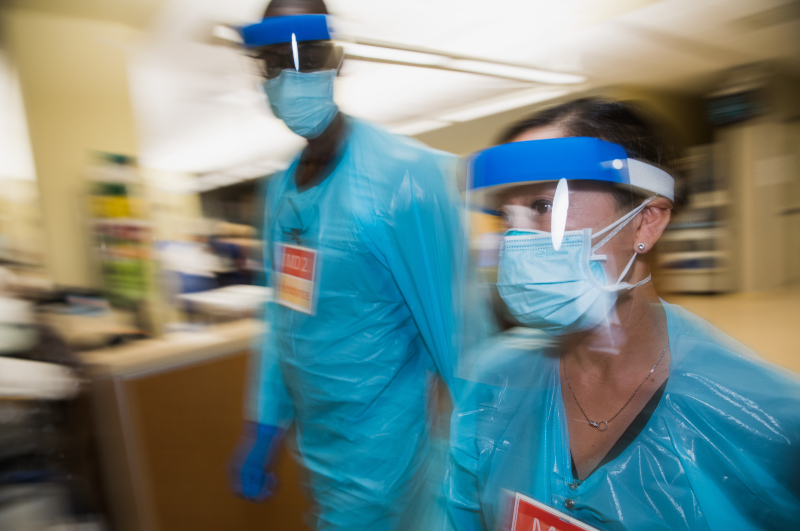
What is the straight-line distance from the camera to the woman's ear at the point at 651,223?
58cm

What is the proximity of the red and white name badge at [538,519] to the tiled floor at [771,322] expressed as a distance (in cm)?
32

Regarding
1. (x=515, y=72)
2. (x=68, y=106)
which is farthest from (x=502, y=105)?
(x=68, y=106)

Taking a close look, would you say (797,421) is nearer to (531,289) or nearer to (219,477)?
(531,289)

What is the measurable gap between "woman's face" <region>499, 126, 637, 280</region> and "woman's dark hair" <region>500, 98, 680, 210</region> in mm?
13

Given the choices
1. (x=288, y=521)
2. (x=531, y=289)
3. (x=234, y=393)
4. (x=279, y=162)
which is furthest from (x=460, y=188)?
(x=288, y=521)

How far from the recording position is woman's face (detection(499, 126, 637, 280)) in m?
0.59

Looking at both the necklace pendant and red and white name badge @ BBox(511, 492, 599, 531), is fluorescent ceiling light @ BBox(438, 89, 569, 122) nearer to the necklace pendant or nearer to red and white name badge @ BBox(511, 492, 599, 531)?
the necklace pendant

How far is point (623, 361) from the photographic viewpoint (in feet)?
2.15

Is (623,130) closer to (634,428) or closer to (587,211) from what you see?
(587,211)

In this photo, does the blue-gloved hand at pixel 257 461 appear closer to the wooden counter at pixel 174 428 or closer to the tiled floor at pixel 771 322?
the wooden counter at pixel 174 428

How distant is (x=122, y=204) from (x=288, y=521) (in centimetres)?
116

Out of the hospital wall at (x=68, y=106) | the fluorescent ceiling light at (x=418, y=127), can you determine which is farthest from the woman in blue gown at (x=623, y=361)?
the hospital wall at (x=68, y=106)

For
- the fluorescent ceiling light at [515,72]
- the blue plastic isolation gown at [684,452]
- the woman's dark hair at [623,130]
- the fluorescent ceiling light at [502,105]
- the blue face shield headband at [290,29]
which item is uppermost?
the blue face shield headband at [290,29]

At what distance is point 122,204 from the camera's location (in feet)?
4.64
